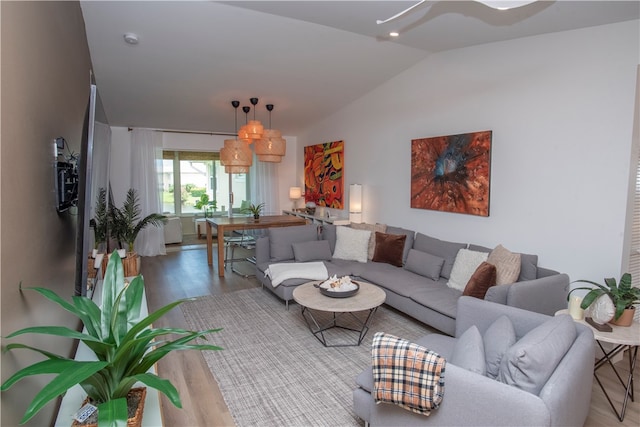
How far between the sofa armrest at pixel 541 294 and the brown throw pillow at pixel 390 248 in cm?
174

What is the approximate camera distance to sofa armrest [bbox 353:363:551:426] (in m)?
1.44

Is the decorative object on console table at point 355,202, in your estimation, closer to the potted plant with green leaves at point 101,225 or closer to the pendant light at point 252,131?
the pendant light at point 252,131

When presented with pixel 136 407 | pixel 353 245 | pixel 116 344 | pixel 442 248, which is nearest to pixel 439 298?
pixel 442 248

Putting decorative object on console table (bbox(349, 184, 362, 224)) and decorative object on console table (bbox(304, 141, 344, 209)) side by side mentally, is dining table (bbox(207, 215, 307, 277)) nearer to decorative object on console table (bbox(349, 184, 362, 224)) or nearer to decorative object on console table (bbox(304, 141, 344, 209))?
decorative object on console table (bbox(304, 141, 344, 209))

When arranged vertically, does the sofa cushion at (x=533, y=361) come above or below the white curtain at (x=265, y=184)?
below

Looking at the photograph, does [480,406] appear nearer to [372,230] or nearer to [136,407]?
[136,407]

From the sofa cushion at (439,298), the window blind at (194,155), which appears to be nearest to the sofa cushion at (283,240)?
the sofa cushion at (439,298)

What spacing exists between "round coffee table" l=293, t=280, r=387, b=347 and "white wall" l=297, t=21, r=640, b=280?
4.98 ft

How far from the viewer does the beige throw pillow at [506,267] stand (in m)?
3.24

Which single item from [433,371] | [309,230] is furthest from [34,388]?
[309,230]

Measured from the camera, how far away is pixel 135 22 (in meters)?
3.22

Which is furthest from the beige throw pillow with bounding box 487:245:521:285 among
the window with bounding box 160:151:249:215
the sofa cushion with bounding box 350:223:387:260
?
the window with bounding box 160:151:249:215

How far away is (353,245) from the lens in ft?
16.1

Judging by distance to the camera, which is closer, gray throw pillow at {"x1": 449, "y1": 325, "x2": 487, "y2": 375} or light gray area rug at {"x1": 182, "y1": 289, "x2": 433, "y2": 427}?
gray throw pillow at {"x1": 449, "y1": 325, "x2": 487, "y2": 375}
